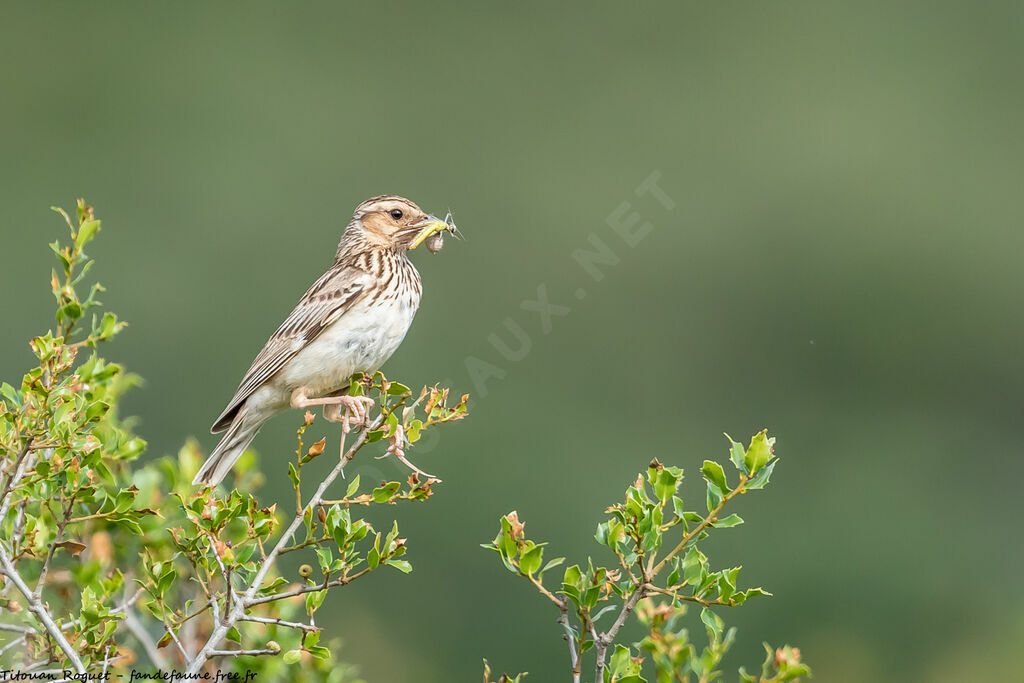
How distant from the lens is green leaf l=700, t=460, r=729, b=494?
3.64m

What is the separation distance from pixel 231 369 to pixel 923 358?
1000cm

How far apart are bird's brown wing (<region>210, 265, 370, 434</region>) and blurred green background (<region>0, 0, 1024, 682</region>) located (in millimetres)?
5951

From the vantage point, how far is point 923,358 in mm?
20156

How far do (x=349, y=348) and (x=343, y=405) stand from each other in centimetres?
21

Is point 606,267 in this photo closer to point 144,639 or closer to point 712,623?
point 144,639

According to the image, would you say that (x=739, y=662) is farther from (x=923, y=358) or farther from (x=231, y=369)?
(x=923, y=358)

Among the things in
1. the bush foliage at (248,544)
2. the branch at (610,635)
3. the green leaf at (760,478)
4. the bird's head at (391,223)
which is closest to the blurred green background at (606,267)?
the bird's head at (391,223)

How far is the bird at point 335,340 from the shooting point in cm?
515

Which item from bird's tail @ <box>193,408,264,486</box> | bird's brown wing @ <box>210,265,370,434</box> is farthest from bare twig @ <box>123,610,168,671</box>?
bird's brown wing @ <box>210,265,370,434</box>

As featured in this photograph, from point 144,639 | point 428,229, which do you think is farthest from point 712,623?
point 428,229

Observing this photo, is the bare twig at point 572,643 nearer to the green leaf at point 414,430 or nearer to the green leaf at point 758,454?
the green leaf at point 758,454

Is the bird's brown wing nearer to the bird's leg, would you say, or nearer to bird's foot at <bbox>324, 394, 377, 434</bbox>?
the bird's leg

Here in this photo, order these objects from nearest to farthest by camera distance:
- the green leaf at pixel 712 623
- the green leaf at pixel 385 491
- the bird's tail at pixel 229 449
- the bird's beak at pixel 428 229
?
the green leaf at pixel 712 623 → the green leaf at pixel 385 491 → the bird's tail at pixel 229 449 → the bird's beak at pixel 428 229

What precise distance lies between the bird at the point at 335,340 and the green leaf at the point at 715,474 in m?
1.59
